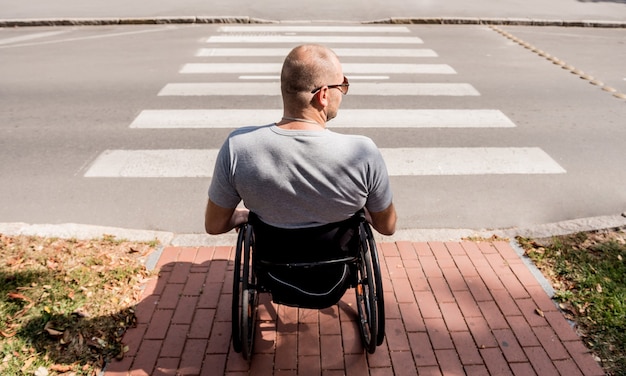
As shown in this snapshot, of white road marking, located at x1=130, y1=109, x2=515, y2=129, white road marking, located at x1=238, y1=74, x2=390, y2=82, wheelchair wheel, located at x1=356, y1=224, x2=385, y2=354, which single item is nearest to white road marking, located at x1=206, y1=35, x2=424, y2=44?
white road marking, located at x1=238, y1=74, x2=390, y2=82

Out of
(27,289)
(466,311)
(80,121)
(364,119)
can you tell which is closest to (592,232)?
(466,311)

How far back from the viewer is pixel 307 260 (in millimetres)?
2840

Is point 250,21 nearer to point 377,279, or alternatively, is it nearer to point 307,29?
point 307,29

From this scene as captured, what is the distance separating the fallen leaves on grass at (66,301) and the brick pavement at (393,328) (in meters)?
0.18

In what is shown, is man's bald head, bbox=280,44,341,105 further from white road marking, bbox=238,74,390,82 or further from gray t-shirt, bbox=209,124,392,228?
white road marking, bbox=238,74,390,82

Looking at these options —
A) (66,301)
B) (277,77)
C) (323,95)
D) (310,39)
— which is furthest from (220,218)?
(310,39)

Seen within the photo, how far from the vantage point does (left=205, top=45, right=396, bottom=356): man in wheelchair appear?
2.55 metres

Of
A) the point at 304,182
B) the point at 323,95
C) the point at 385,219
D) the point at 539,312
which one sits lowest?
the point at 539,312

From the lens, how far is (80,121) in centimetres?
708

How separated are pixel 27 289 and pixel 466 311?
3.39m

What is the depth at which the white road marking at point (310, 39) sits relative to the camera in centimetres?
1149

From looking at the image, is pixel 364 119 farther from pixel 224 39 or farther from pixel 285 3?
pixel 285 3

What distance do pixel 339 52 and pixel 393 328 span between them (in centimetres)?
797

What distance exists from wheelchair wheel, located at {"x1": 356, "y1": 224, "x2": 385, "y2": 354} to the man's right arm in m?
0.07
